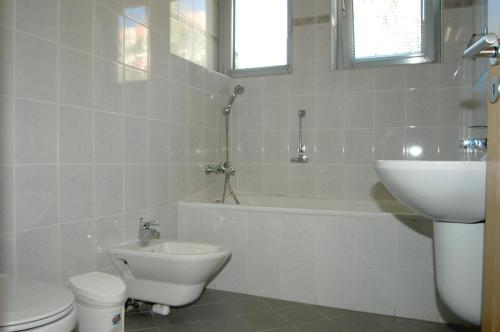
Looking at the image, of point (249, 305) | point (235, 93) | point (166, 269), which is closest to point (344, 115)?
point (235, 93)

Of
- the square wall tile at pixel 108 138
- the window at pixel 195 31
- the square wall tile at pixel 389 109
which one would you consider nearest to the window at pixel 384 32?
the square wall tile at pixel 389 109

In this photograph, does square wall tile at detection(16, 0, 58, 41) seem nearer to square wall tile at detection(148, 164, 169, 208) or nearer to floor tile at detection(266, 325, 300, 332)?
square wall tile at detection(148, 164, 169, 208)

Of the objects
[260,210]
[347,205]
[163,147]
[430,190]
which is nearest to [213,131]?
[163,147]

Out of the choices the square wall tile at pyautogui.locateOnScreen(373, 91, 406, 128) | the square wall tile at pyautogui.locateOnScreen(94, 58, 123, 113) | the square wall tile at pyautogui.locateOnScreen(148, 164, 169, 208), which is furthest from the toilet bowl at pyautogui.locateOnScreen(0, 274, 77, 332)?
the square wall tile at pyautogui.locateOnScreen(373, 91, 406, 128)

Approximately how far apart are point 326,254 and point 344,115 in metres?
1.24

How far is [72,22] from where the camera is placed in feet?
6.12

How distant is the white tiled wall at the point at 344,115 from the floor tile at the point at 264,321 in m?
1.25

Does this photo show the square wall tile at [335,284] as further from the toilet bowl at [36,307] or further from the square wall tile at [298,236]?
the toilet bowl at [36,307]

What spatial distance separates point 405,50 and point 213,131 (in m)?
1.62

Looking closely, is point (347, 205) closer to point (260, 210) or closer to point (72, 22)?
point (260, 210)

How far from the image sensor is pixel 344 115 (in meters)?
3.10

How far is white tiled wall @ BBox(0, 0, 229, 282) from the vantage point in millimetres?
1607

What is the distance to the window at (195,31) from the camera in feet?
9.10

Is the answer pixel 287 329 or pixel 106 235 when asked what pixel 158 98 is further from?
pixel 287 329
